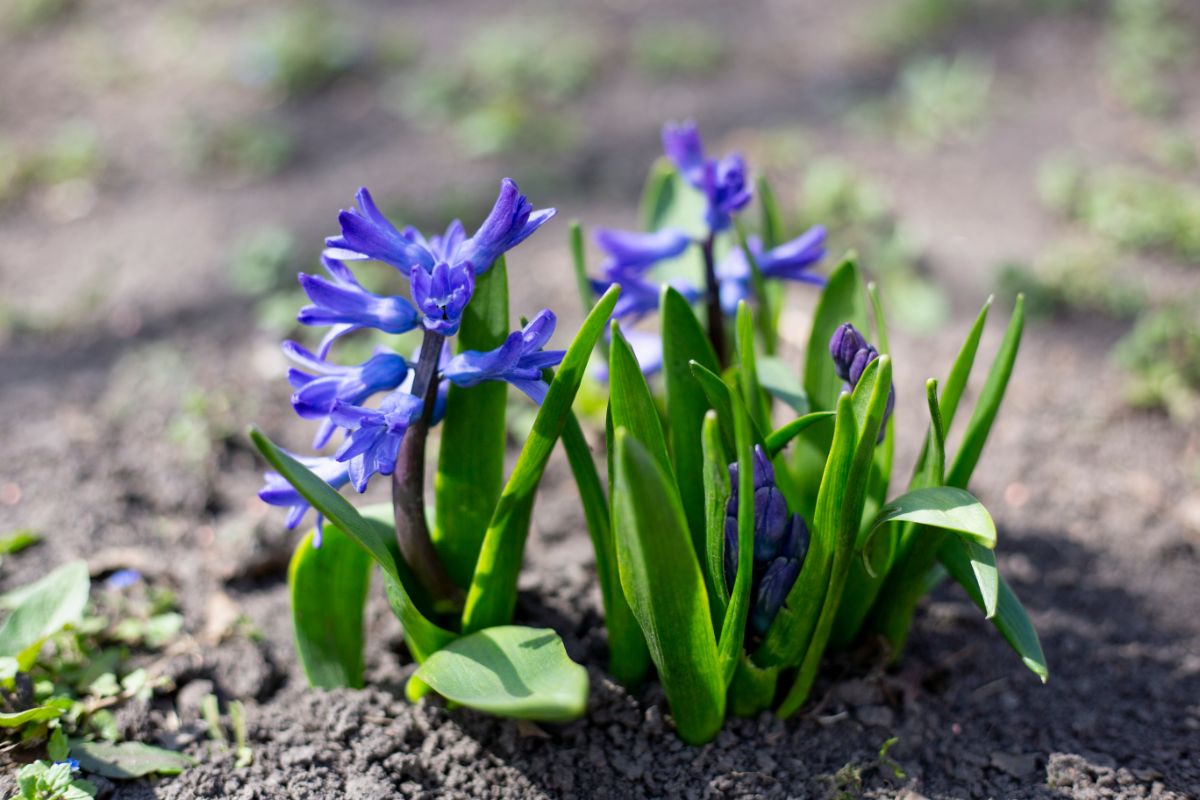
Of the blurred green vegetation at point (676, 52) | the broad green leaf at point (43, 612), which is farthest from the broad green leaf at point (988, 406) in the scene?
the blurred green vegetation at point (676, 52)

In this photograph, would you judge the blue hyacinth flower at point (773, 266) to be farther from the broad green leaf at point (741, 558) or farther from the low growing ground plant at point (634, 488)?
the broad green leaf at point (741, 558)

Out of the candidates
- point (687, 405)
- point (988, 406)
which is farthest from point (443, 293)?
point (988, 406)

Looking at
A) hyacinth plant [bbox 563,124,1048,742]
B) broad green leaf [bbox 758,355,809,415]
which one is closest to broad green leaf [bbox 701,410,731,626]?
hyacinth plant [bbox 563,124,1048,742]

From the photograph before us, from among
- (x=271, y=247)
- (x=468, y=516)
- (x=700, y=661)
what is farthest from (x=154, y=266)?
(x=700, y=661)

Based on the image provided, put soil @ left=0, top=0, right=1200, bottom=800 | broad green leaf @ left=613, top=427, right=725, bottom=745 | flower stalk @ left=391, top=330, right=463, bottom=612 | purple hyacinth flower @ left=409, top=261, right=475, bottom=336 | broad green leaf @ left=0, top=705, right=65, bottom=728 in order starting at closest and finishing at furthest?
broad green leaf @ left=613, top=427, right=725, bottom=745 → purple hyacinth flower @ left=409, top=261, right=475, bottom=336 → flower stalk @ left=391, top=330, right=463, bottom=612 → broad green leaf @ left=0, top=705, right=65, bottom=728 → soil @ left=0, top=0, right=1200, bottom=800

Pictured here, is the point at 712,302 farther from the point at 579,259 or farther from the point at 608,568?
the point at 608,568

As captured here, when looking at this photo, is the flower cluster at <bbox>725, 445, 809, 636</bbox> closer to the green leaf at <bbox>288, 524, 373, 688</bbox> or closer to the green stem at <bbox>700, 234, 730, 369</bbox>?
the green stem at <bbox>700, 234, 730, 369</bbox>
